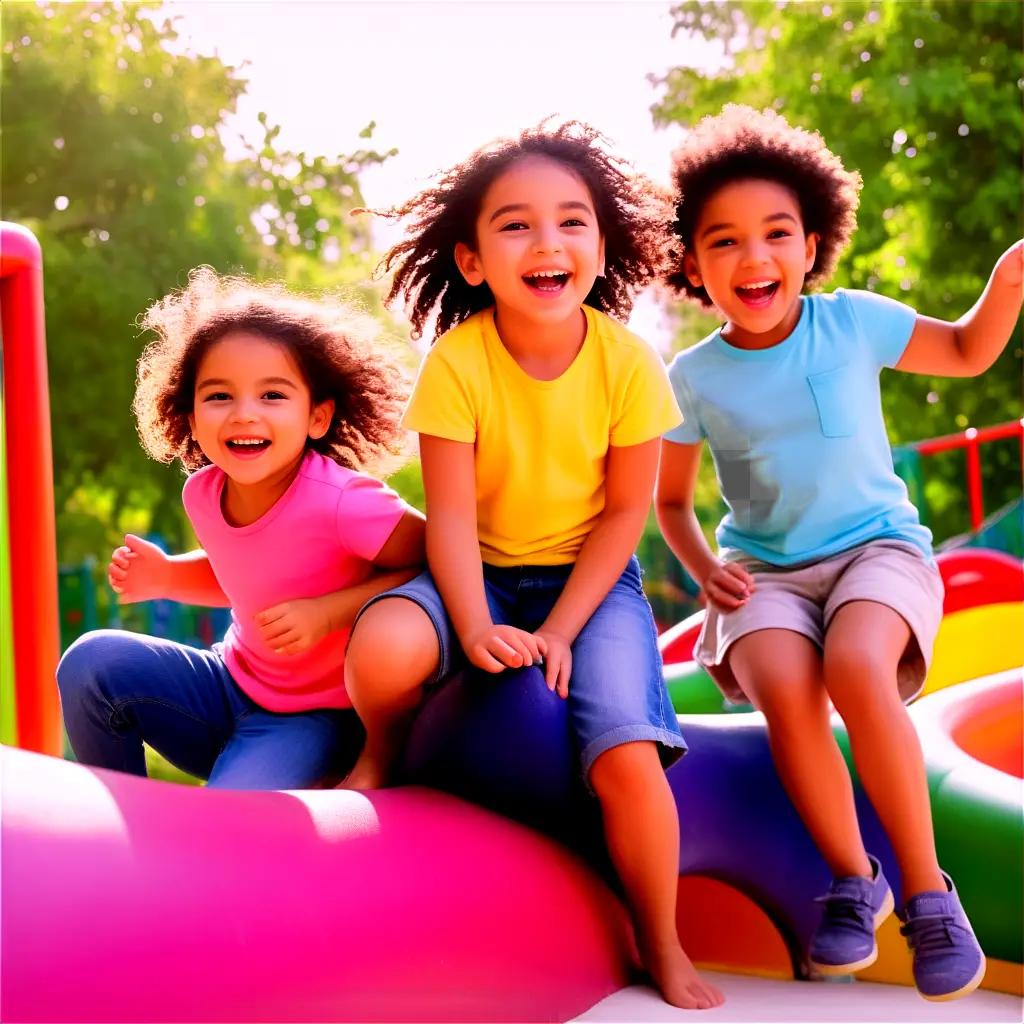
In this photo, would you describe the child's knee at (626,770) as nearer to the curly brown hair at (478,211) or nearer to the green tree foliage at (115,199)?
the curly brown hair at (478,211)

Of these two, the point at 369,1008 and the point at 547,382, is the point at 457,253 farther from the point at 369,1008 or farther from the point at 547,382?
the point at 369,1008

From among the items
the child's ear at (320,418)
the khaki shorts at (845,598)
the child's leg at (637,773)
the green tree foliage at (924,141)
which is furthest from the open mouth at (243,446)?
the green tree foliage at (924,141)

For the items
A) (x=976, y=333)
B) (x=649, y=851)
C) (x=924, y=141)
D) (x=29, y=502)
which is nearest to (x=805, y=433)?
(x=976, y=333)

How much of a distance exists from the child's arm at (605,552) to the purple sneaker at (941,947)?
64 centimetres

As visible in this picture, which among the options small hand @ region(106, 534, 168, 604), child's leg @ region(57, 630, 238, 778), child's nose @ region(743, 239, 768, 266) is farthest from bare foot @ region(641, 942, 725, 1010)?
child's nose @ region(743, 239, 768, 266)

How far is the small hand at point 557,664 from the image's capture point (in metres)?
1.92

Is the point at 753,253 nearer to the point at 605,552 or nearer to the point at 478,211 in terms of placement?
the point at 478,211

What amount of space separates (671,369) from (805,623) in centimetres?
53

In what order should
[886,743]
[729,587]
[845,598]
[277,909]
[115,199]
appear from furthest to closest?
[115,199] < [729,587] < [845,598] < [886,743] < [277,909]

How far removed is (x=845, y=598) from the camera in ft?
7.22

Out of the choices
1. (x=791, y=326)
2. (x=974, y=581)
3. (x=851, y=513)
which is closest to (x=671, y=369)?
(x=791, y=326)

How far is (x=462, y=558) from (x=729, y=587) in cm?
54

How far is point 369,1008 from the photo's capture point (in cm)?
160

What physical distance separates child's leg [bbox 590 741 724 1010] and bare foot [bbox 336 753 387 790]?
12.5 inches
